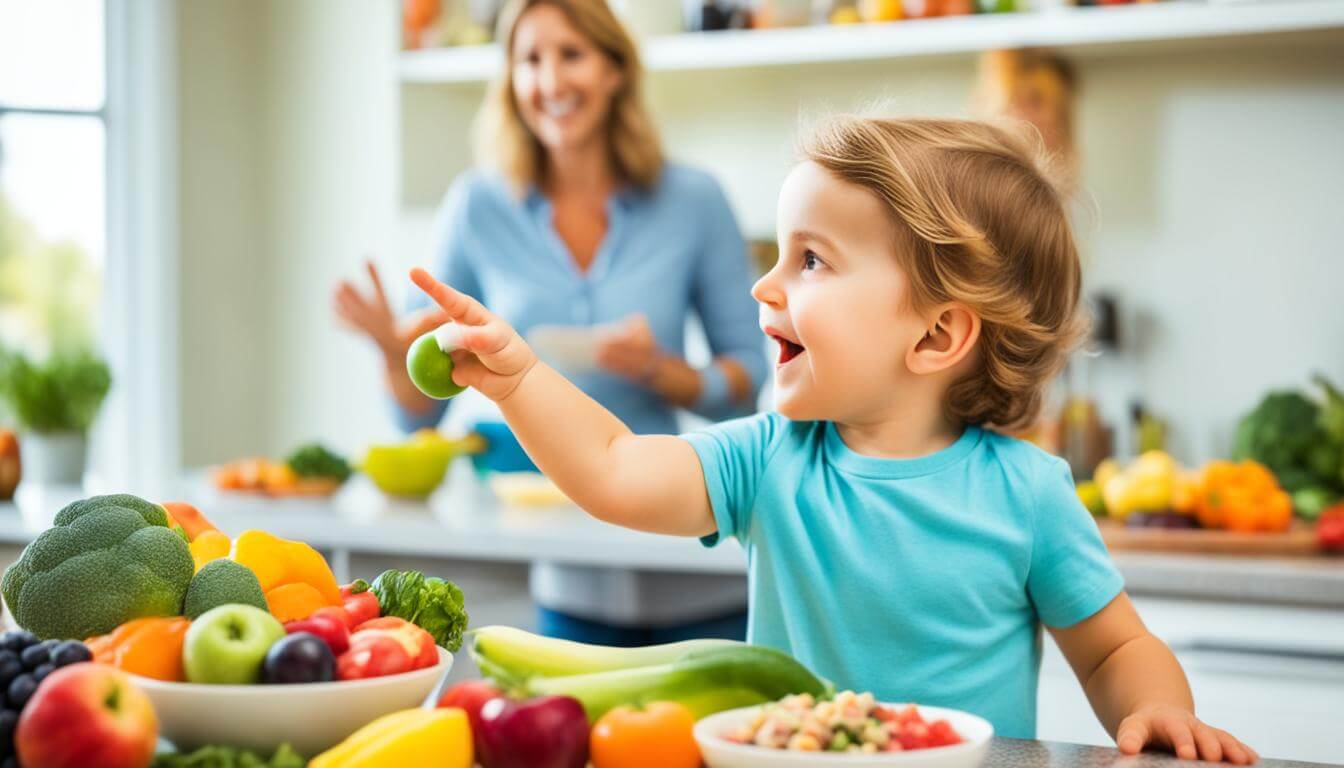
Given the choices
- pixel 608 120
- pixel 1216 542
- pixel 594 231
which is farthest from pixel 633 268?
pixel 1216 542

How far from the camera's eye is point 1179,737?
1022 mm

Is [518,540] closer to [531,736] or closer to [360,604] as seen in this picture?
[360,604]

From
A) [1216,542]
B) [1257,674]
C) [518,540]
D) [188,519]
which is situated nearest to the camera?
[188,519]

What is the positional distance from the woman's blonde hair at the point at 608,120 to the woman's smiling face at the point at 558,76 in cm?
2

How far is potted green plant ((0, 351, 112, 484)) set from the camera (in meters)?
3.05

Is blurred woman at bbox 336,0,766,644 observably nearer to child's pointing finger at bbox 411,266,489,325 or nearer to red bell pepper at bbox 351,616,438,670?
child's pointing finger at bbox 411,266,489,325

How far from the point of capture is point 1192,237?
3352mm

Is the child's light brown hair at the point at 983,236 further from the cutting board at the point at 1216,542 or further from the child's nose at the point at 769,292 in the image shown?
the cutting board at the point at 1216,542

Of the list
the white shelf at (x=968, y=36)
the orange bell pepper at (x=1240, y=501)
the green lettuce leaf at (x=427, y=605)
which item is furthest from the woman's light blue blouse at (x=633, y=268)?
the green lettuce leaf at (x=427, y=605)

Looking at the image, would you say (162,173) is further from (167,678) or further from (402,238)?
(167,678)

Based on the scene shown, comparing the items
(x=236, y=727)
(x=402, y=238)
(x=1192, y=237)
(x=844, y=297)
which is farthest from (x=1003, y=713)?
(x=402, y=238)

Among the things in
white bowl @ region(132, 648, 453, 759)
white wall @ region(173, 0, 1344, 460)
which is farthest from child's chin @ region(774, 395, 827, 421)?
white wall @ region(173, 0, 1344, 460)

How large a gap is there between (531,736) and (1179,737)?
50cm

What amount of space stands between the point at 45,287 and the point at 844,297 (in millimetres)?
3259
